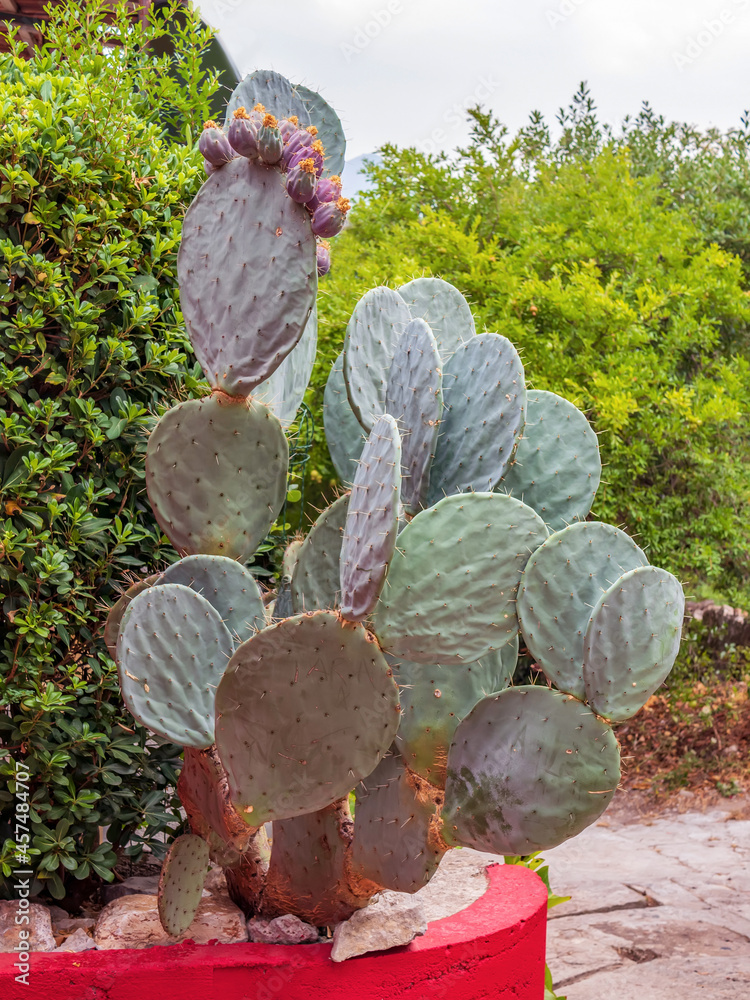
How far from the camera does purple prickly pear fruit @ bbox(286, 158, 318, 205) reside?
2.02 meters

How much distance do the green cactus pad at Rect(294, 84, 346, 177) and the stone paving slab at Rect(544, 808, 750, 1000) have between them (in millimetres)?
2841

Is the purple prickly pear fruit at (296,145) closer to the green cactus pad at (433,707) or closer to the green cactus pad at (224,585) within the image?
the green cactus pad at (224,585)

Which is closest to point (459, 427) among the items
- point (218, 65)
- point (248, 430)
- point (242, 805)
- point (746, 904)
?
point (248, 430)

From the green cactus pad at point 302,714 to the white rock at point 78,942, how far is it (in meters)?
0.67

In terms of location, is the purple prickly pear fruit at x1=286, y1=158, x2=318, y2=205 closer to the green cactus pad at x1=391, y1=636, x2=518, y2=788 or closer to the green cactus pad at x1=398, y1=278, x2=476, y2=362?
the green cactus pad at x1=398, y1=278, x2=476, y2=362

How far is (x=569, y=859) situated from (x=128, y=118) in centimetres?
381

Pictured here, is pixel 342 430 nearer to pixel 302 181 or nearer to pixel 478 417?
pixel 478 417

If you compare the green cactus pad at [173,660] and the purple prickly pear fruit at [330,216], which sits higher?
the purple prickly pear fruit at [330,216]

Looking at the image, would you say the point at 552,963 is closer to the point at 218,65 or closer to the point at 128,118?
the point at 128,118

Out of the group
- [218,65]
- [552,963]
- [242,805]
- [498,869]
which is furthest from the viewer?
[218,65]

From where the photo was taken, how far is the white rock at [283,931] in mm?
2264

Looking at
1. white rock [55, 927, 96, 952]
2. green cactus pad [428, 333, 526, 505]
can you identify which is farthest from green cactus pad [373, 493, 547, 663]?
white rock [55, 927, 96, 952]

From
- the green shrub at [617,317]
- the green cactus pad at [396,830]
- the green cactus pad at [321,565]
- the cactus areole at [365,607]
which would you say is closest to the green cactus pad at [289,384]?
the cactus areole at [365,607]

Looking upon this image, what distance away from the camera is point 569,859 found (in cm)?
450
